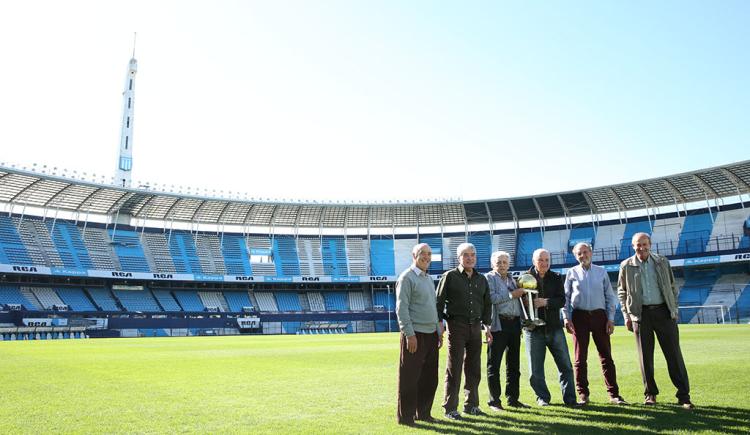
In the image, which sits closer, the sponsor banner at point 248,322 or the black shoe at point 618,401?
the black shoe at point 618,401

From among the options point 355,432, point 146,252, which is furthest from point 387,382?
point 146,252

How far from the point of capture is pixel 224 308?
55938 millimetres

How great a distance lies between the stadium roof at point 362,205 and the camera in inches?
1925

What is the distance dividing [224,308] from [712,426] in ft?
177

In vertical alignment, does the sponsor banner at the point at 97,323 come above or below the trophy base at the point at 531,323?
below

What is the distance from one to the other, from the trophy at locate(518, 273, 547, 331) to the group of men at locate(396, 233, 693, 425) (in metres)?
0.07

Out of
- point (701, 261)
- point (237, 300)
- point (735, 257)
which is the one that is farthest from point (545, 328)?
point (237, 300)

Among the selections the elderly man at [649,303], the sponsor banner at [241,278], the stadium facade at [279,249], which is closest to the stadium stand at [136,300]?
the stadium facade at [279,249]

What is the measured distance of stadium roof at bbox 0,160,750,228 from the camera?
48906 millimetres

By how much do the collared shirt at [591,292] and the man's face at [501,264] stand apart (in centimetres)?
97

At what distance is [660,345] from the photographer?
7.08 meters

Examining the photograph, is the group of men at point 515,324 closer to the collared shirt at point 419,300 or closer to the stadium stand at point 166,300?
the collared shirt at point 419,300

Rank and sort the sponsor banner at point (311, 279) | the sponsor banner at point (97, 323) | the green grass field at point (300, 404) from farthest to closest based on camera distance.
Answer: the sponsor banner at point (311, 279) → the sponsor banner at point (97, 323) → the green grass field at point (300, 404)

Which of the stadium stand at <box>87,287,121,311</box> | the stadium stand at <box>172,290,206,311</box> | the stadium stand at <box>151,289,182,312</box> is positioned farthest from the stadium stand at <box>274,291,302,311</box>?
the stadium stand at <box>87,287,121,311</box>
